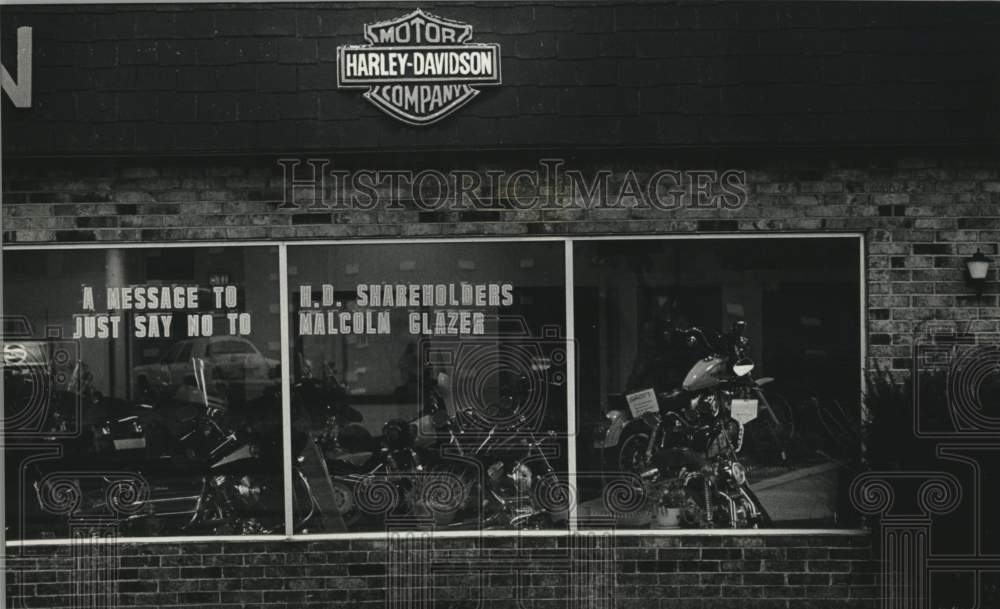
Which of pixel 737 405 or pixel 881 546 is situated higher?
pixel 737 405

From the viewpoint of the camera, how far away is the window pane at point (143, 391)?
6641 millimetres

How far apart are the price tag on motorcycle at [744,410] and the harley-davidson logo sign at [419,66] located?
2.65 metres

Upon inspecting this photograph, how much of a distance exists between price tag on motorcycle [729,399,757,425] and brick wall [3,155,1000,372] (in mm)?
859

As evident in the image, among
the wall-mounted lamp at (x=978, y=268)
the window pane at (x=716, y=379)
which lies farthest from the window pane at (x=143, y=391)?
the wall-mounted lamp at (x=978, y=268)

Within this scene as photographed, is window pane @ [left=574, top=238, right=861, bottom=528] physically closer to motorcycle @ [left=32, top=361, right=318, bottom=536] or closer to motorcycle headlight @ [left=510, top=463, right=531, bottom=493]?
motorcycle headlight @ [left=510, top=463, right=531, bottom=493]

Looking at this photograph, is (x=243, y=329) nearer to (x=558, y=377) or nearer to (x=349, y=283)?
(x=349, y=283)

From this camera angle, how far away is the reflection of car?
665cm

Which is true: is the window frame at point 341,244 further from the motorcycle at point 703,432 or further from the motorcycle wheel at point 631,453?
the motorcycle wheel at point 631,453

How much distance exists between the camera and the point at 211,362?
666 centimetres

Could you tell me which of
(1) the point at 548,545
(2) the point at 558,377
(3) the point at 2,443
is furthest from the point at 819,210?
(3) the point at 2,443

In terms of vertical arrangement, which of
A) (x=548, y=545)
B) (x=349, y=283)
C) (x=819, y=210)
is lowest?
(x=548, y=545)

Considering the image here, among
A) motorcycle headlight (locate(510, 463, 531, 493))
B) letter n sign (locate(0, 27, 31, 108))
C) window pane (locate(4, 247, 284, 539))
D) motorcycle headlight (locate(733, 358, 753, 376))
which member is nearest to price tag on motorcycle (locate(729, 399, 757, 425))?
motorcycle headlight (locate(733, 358, 753, 376))

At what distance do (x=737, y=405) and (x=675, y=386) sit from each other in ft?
1.44

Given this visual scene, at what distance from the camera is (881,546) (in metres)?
6.41
